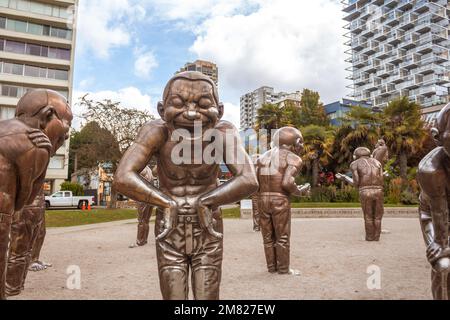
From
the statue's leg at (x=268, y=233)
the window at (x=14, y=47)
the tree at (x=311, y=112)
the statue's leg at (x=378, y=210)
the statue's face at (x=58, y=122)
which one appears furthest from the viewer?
the tree at (x=311, y=112)

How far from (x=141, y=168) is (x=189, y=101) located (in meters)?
0.61

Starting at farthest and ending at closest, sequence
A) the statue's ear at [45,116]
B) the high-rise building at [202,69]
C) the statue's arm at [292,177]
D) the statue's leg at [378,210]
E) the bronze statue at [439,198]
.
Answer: the statue's leg at [378,210]
the statue's arm at [292,177]
the high-rise building at [202,69]
the statue's ear at [45,116]
the bronze statue at [439,198]

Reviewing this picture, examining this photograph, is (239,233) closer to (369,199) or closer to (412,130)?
(369,199)

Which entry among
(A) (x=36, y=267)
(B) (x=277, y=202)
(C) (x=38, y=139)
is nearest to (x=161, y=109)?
(C) (x=38, y=139)

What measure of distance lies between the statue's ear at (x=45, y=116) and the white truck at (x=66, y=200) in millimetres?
25656

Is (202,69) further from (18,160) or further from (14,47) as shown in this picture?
(14,47)

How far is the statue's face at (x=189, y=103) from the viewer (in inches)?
100

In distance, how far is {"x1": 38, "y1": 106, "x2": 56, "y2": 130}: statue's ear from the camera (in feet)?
9.04

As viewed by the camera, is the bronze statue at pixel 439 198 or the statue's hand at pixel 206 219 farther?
the bronze statue at pixel 439 198

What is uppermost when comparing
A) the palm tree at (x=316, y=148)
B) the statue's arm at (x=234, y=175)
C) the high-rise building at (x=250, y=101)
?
the high-rise building at (x=250, y=101)

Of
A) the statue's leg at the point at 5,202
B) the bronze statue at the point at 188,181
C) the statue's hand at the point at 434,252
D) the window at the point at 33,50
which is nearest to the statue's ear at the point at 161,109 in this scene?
the bronze statue at the point at 188,181

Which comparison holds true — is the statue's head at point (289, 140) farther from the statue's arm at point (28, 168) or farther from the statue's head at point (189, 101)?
the statue's arm at point (28, 168)

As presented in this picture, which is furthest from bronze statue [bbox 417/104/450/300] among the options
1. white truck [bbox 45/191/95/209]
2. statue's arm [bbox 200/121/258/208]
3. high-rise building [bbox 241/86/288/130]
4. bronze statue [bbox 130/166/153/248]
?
high-rise building [bbox 241/86/288/130]

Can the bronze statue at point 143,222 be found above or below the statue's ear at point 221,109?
below
